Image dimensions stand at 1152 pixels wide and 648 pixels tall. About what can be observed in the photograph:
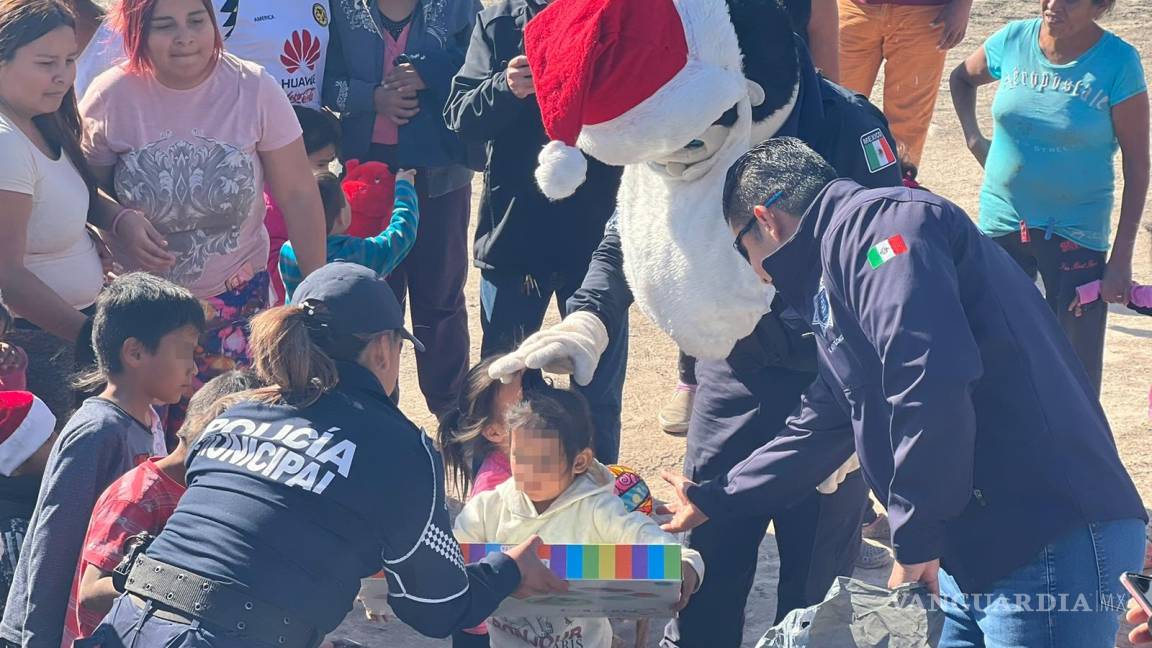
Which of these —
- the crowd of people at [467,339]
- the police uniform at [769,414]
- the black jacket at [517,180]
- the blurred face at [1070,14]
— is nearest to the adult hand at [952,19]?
the crowd of people at [467,339]

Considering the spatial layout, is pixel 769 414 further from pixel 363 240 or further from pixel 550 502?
pixel 363 240

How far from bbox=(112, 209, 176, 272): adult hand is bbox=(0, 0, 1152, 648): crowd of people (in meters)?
0.01

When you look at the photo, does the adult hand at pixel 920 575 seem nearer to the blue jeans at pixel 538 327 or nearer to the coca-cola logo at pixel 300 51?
the blue jeans at pixel 538 327

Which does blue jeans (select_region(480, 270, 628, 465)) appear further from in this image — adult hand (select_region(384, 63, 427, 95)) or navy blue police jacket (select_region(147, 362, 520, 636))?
navy blue police jacket (select_region(147, 362, 520, 636))

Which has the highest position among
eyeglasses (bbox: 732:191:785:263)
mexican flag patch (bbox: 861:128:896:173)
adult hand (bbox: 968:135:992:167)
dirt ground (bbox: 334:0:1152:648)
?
eyeglasses (bbox: 732:191:785:263)

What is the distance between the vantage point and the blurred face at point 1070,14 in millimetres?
4879

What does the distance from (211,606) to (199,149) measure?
184 cm

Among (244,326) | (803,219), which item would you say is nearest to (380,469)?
(803,219)

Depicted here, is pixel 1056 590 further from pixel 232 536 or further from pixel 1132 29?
pixel 1132 29

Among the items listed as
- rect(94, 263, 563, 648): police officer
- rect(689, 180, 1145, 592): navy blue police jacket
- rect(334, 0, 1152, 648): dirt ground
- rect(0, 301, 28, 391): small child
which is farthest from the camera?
rect(334, 0, 1152, 648): dirt ground

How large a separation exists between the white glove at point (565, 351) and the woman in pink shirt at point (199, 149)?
→ 1124mm

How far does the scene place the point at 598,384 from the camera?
4430mm

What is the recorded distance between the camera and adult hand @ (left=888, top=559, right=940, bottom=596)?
2701mm

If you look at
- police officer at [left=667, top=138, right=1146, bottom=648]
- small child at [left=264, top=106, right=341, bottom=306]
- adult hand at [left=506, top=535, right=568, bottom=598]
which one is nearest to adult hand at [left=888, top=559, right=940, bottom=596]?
police officer at [left=667, top=138, right=1146, bottom=648]
